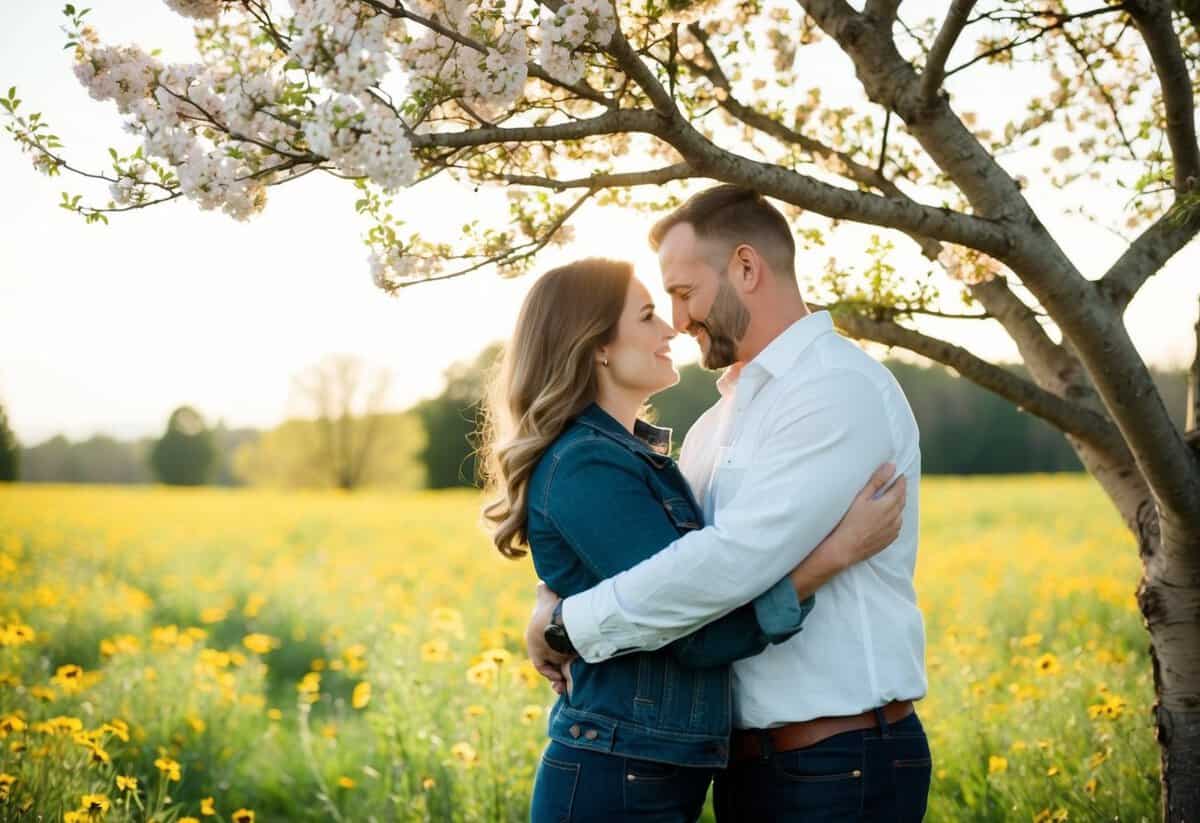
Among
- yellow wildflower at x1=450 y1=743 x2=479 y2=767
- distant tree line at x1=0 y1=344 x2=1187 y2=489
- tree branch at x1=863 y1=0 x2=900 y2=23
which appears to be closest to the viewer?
tree branch at x1=863 y1=0 x2=900 y2=23

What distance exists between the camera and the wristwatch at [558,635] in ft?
7.80

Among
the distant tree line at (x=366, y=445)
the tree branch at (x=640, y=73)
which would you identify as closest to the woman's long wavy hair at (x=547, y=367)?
the tree branch at (x=640, y=73)

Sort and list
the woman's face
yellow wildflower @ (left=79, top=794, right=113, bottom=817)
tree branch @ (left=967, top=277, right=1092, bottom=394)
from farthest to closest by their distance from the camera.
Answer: tree branch @ (left=967, top=277, right=1092, bottom=394) < yellow wildflower @ (left=79, top=794, right=113, bottom=817) < the woman's face

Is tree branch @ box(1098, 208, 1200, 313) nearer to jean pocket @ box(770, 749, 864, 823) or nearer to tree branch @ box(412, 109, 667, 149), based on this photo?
tree branch @ box(412, 109, 667, 149)

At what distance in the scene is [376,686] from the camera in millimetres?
6547

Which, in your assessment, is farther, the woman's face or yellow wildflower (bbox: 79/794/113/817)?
yellow wildflower (bbox: 79/794/113/817)

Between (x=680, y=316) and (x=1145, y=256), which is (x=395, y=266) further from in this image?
(x=1145, y=256)

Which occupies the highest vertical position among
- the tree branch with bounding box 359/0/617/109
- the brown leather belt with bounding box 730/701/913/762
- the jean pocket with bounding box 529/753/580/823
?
the tree branch with bounding box 359/0/617/109

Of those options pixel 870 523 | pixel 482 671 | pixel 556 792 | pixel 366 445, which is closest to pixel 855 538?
pixel 870 523

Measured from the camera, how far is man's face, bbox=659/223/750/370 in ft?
8.86

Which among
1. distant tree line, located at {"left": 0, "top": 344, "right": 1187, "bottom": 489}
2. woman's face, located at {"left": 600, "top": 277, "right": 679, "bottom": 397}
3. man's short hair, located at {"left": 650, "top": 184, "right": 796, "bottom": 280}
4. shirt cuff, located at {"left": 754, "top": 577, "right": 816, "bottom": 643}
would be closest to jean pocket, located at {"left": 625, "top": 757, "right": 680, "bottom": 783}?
shirt cuff, located at {"left": 754, "top": 577, "right": 816, "bottom": 643}

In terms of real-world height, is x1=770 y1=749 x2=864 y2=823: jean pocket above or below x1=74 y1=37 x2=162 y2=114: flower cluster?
below

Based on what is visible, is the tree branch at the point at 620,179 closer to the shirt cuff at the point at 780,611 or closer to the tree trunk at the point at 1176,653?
the shirt cuff at the point at 780,611

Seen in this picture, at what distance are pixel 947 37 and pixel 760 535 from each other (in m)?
1.50
